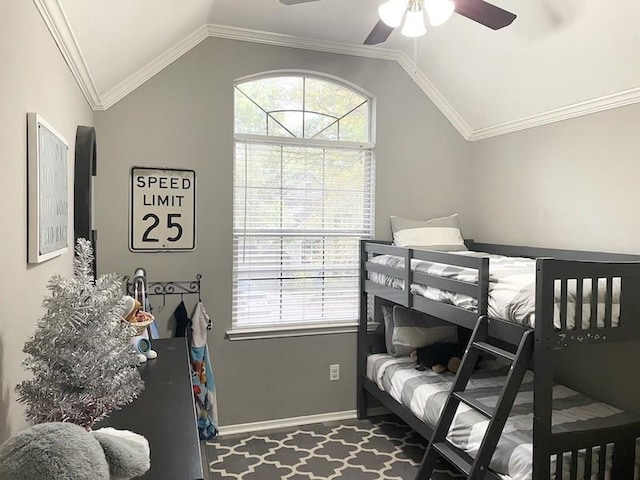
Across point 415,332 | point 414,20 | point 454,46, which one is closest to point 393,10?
point 414,20

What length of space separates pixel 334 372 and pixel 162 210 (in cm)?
171

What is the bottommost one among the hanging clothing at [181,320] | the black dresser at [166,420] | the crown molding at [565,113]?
the hanging clothing at [181,320]

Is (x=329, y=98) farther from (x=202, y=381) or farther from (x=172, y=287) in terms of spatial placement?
(x=202, y=381)

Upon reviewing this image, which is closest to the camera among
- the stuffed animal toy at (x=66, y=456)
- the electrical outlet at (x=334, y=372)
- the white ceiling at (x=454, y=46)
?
the stuffed animal toy at (x=66, y=456)

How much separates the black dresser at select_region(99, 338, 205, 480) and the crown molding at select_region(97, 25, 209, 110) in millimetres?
1857

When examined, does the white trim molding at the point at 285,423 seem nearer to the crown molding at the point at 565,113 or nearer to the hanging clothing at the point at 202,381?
the hanging clothing at the point at 202,381

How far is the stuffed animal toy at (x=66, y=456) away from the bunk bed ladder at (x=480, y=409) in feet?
5.20

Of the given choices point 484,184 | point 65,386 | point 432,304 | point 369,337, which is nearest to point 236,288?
point 369,337

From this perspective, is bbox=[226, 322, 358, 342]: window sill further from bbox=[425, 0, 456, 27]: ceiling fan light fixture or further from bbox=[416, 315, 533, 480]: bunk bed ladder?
bbox=[425, 0, 456, 27]: ceiling fan light fixture

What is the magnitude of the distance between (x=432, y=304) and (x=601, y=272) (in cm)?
89

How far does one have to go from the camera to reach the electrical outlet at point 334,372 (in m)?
3.61

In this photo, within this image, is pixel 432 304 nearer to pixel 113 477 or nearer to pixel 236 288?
pixel 236 288

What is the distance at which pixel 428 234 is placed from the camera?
3604 mm

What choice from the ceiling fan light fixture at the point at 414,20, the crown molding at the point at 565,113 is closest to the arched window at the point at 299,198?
the crown molding at the point at 565,113
